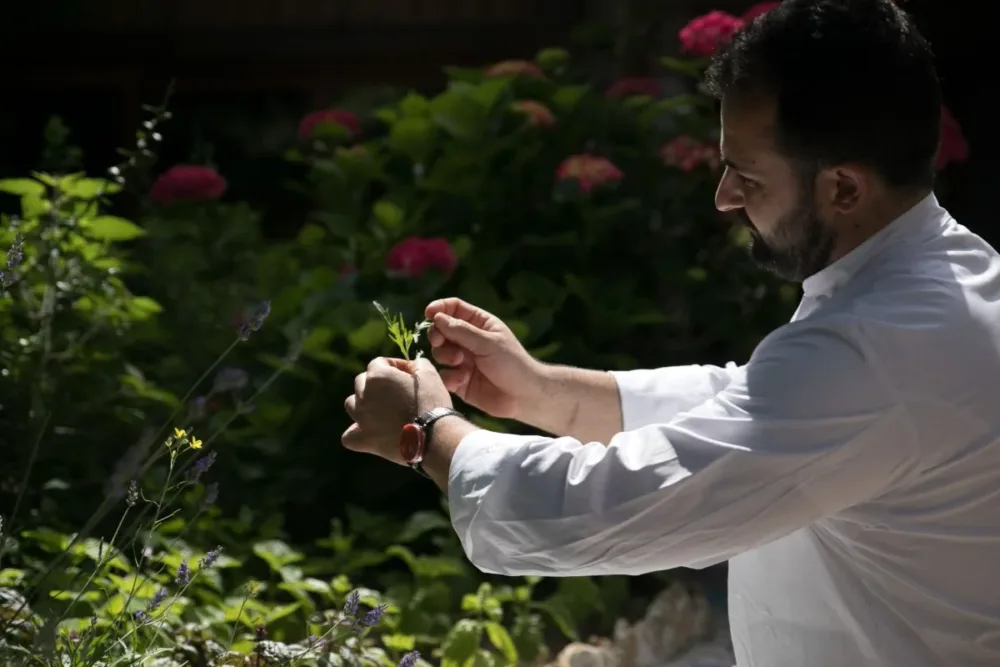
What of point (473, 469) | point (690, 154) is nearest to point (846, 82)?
point (473, 469)

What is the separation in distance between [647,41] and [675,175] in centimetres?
79

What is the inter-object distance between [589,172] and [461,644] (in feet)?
5.56

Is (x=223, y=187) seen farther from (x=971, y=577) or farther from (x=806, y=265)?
(x=971, y=577)

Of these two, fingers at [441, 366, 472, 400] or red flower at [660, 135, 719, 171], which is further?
red flower at [660, 135, 719, 171]

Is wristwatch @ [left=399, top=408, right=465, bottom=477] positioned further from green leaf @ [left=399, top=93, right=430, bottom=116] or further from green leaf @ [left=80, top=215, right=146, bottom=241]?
green leaf @ [left=399, top=93, right=430, bottom=116]

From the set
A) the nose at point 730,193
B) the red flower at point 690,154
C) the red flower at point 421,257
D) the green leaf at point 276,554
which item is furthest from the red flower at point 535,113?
the nose at point 730,193

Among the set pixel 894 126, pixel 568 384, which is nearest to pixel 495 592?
pixel 568 384

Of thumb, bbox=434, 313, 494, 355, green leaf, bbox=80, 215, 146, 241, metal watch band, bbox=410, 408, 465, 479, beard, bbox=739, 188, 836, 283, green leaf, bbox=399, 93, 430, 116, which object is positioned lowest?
green leaf, bbox=399, 93, 430, 116

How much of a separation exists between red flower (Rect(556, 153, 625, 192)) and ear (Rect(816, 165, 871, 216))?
7.25 feet

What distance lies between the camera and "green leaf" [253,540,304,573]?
2841 millimetres

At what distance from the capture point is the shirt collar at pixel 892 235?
1.64 meters

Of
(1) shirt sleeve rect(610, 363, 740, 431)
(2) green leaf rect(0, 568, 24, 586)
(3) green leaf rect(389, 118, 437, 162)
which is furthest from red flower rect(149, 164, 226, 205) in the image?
(1) shirt sleeve rect(610, 363, 740, 431)

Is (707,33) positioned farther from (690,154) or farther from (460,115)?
(460,115)

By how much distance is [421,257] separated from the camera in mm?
3465
